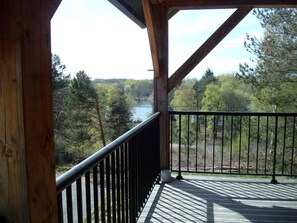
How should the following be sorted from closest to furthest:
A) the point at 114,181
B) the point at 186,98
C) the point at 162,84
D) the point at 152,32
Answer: the point at 114,181, the point at 152,32, the point at 162,84, the point at 186,98

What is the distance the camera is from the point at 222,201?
3188 mm

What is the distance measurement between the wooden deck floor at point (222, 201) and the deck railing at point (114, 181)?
0.20 metres

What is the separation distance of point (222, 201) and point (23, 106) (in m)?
2.89

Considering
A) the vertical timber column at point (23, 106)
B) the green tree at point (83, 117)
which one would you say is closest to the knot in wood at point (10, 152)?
the vertical timber column at point (23, 106)

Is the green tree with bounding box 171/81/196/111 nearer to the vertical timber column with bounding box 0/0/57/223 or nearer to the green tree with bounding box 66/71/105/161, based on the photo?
the green tree with bounding box 66/71/105/161

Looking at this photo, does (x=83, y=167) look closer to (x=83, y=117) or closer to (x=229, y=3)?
(x=229, y=3)

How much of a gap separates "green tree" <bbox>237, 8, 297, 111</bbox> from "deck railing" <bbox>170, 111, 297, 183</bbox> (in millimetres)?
759

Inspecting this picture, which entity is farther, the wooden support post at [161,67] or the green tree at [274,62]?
the green tree at [274,62]

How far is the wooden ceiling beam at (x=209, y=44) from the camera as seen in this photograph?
12.1 feet

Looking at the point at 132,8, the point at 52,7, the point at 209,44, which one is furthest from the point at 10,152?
the point at 209,44

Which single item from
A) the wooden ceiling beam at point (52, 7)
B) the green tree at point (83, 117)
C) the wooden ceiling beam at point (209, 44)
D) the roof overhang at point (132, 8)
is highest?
the roof overhang at point (132, 8)

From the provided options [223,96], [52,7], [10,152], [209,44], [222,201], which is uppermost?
[209,44]

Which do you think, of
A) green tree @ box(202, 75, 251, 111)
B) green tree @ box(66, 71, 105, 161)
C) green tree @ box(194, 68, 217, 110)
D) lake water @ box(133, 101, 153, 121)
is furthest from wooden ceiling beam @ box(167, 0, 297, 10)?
green tree @ box(194, 68, 217, 110)

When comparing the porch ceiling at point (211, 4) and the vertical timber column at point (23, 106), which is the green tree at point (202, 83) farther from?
the vertical timber column at point (23, 106)
